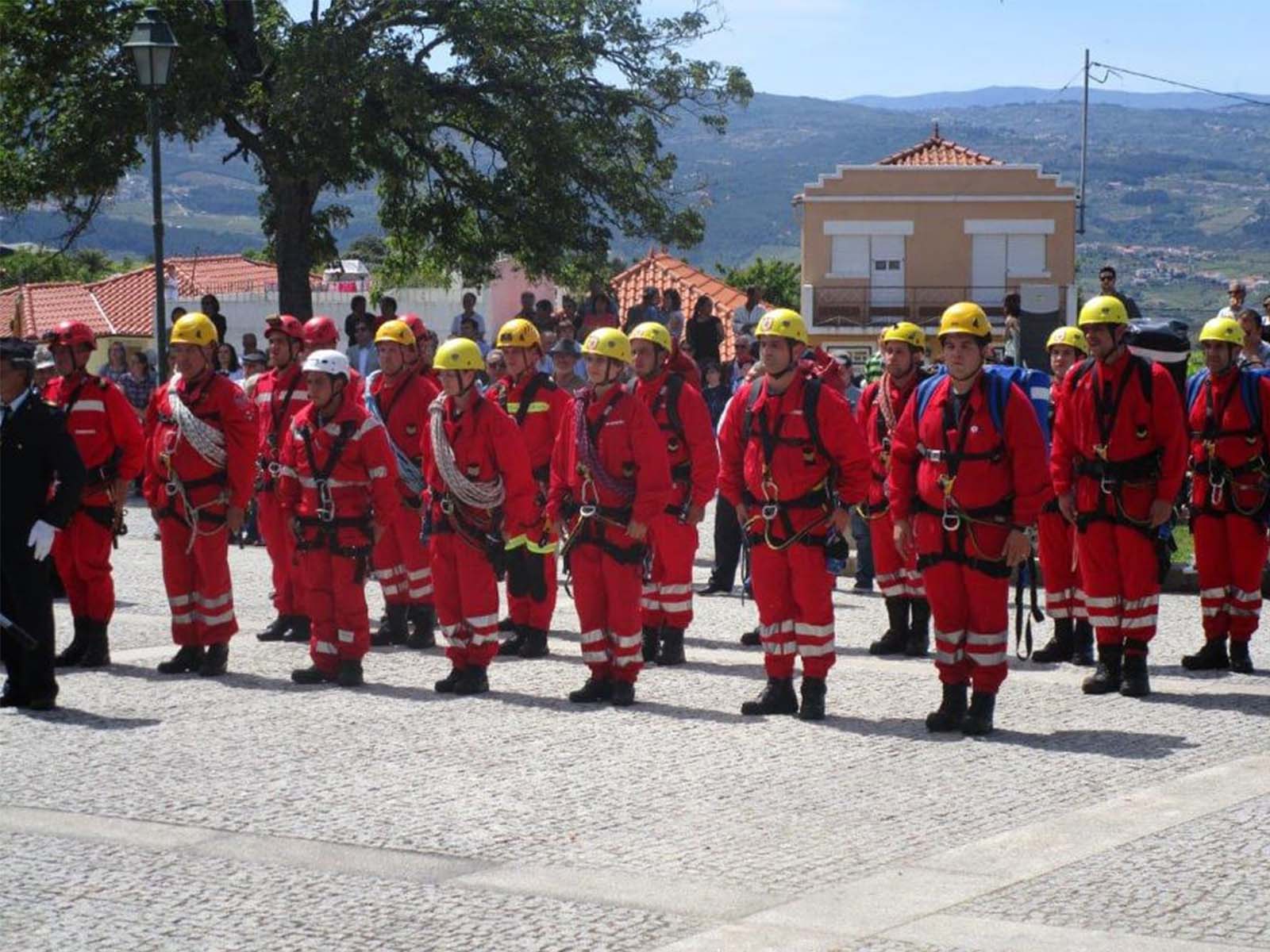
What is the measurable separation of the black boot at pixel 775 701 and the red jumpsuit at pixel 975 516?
0.90m

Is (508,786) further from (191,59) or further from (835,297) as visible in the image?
(835,297)

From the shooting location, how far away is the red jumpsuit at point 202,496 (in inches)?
515

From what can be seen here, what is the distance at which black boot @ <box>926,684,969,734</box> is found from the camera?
11.0m

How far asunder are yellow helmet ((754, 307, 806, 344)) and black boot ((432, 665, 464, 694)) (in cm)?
262

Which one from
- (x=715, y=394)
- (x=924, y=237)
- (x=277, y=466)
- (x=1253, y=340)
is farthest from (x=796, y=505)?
(x=924, y=237)

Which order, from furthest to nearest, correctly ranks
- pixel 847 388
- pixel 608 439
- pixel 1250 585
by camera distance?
pixel 847 388
pixel 1250 585
pixel 608 439

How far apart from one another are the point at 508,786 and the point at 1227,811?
311cm

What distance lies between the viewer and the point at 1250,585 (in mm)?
13008

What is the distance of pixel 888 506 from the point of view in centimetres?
1412

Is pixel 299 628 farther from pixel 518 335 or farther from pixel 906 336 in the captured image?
pixel 906 336

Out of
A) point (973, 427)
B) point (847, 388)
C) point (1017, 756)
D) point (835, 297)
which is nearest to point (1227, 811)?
point (1017, 756)

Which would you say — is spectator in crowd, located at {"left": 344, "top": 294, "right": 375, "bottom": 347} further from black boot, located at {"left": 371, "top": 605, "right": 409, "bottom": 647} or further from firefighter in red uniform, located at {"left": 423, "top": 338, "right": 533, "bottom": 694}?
firefighter in red uniform, located at {"left": 423, "top": 338, "right": 533, "bottom": 694}

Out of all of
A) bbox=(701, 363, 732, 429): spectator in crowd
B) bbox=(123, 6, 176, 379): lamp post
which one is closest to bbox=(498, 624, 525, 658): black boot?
bbox=(701, 363, 732, 429): spectator in crowd

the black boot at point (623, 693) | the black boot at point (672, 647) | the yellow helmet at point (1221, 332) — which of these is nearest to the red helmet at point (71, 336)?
the black boot at point (672, 647)
